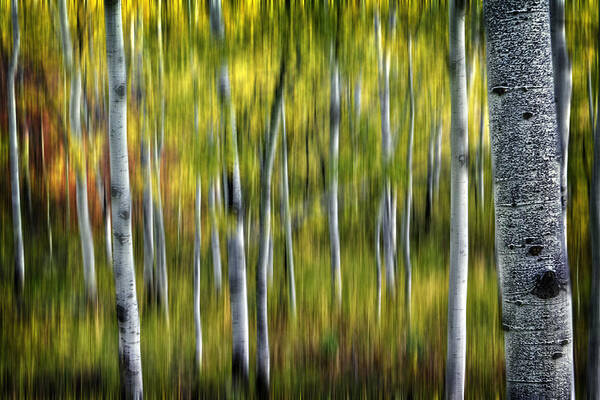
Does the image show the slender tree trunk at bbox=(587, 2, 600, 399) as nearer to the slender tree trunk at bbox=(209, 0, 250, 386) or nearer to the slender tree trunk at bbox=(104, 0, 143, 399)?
the slender tree trunk at bbox=(209, 0, 250, 386)

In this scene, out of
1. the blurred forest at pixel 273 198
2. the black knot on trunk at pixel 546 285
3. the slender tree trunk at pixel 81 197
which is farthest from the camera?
the slender tree trunk at pixel 81 197

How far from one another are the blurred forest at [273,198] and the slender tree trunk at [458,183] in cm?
46

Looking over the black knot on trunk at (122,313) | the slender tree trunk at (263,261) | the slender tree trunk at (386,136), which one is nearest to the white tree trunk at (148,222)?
the slender tree trunk at (386,136)

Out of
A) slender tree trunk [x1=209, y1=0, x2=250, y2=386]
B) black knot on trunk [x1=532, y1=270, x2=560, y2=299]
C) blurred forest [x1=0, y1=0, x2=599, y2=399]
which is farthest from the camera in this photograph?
blurred forest [x1=0, y1=0, x2=599, y2=399]

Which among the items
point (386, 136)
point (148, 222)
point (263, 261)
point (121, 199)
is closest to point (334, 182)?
point (386, 136)

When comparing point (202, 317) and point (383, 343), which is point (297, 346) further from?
point (202, 317)

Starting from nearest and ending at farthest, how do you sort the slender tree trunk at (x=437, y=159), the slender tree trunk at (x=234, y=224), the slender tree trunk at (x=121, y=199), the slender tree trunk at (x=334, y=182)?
the slender tree trunk at (x=121, y=199)
the slender tree trunk at (x=234, y=224)
the slender tree trunk at (x=334, y=182)
the slender tree trunk at (x=437, y=159)

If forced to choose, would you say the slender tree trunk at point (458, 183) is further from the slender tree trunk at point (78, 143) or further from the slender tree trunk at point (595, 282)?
the slender tree trunk at point (78, 143)

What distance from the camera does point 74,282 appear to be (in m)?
14.8

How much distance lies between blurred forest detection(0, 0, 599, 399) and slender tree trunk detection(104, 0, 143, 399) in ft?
5.08

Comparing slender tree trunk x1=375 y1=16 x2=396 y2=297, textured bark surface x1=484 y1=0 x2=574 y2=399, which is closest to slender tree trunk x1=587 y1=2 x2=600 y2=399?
textured bark surface x1=484 y1=0 x2=574 y2=399

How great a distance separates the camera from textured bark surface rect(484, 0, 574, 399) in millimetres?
1608

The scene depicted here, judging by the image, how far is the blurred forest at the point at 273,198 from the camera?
8430 mm

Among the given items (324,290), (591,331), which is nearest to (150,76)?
(324,290)
